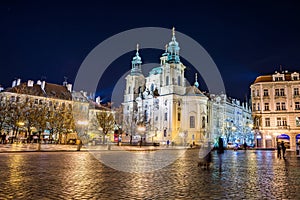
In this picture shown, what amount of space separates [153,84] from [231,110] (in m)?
33.5

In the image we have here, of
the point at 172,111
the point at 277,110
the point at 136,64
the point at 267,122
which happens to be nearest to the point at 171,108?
the point at 172,111

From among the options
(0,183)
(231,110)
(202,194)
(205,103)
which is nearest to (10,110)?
(0,183)

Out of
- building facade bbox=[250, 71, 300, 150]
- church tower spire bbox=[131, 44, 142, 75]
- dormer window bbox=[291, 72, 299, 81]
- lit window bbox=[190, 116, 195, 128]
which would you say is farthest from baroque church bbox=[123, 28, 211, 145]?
dormer window bbox=[291, 72, 299, 81]

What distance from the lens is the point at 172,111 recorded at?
265ft

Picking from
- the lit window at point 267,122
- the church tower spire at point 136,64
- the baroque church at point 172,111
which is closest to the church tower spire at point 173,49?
the baroque church at point 172,111

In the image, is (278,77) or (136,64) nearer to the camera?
(278,77)

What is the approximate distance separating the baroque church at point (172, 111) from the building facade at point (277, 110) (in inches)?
1016

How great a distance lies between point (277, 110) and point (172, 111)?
3255 centimetres

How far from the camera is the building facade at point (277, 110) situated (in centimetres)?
5212

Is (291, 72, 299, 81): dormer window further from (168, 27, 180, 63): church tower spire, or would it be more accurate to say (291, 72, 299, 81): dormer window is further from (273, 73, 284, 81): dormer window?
(168, 27, 180, 63): church tower spire

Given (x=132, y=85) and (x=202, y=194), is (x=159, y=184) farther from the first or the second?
(x=132, y=85)

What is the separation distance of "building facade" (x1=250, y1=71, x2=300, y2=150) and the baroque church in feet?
84.7

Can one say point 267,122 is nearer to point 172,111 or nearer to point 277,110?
point 277,110

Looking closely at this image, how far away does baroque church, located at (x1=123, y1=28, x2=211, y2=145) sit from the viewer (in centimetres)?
7994
